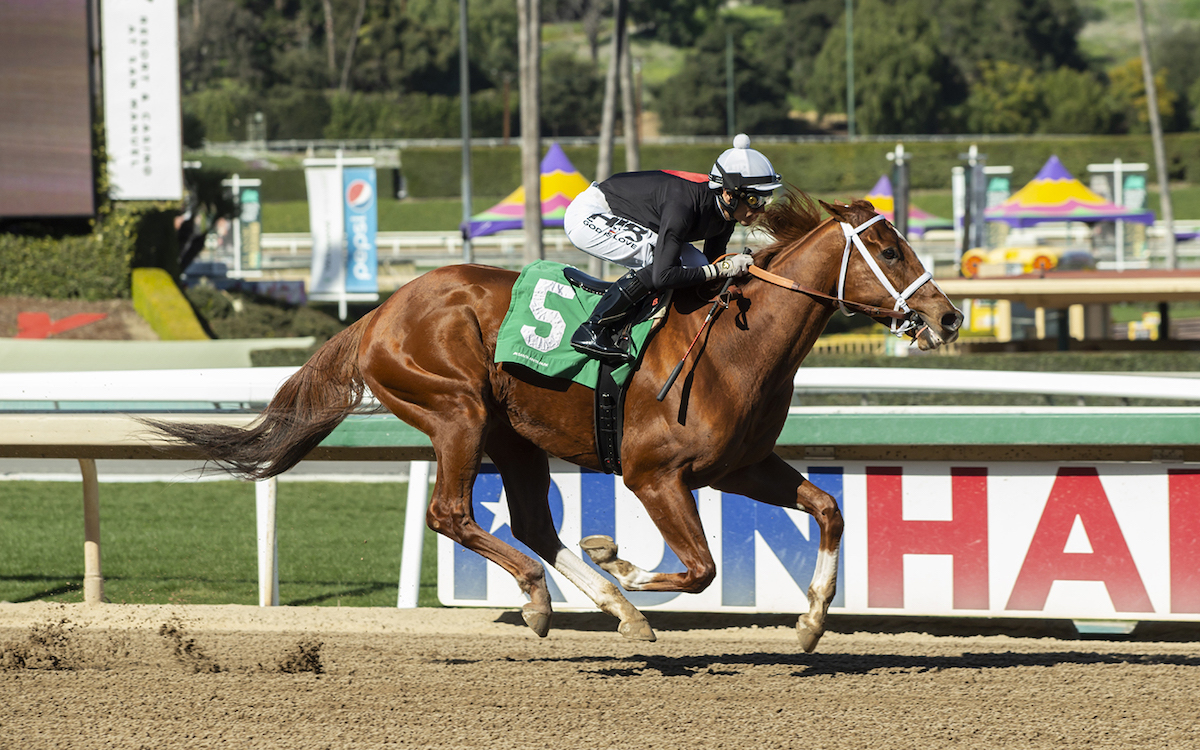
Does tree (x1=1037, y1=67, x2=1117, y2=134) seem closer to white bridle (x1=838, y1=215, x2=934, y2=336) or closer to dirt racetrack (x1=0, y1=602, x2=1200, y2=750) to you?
dirt racetrack (x1=0, y1=602, x2=1200, y2=750)

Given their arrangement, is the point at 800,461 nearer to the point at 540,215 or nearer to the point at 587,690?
the point at 587,690

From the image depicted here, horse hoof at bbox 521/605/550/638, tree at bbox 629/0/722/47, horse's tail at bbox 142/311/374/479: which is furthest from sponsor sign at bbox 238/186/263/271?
tree at bbox 629/0/722/47

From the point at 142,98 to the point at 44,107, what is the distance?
53.1 inches

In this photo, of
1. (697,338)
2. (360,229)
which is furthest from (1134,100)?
(697,338)

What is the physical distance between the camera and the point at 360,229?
2159cm

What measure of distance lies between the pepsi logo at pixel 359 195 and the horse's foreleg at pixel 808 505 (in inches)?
704

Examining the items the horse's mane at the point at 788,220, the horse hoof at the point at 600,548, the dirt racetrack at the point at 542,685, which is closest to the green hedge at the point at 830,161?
the dirt racetrack at the point at 542,685

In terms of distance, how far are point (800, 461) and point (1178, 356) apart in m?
8.83

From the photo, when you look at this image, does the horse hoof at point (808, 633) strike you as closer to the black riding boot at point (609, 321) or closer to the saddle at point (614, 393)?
the saddle at point (614, 393)

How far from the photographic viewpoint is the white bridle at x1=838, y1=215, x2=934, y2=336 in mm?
4055

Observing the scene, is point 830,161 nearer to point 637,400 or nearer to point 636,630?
point 637,400

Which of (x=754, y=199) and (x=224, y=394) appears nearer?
(x=754, y=199)

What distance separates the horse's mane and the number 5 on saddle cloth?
0.46 metres

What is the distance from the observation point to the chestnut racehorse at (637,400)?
13.5 ft
